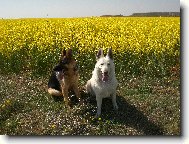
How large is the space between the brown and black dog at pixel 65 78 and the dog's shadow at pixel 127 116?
0.25 meters

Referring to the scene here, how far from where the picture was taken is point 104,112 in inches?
178

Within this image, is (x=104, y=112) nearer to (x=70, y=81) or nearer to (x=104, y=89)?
(x=104, y=89)

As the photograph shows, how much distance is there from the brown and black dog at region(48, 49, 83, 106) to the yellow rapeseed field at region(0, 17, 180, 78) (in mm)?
388

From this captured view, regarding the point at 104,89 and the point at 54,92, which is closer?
the point at 104,89

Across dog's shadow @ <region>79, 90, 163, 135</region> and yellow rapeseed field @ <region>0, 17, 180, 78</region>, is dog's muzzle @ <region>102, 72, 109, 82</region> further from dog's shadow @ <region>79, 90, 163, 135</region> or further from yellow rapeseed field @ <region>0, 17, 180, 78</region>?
yellow rapeseed field @ <region>0, 17, 180, 78</region>

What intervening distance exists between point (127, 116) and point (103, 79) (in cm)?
49

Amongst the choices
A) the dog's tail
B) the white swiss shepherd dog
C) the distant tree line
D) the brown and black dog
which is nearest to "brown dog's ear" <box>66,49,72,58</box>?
the brown and black dog

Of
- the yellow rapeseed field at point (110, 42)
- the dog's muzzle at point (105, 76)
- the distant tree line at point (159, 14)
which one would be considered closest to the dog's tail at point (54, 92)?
the yellow rapeseed field at point (110, 42)

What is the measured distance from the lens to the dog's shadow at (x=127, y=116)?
4215 millimetres

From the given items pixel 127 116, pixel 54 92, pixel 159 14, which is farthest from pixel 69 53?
pixel 159 14

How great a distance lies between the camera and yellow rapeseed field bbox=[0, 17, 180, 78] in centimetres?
486

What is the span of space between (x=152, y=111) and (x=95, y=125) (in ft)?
2.02

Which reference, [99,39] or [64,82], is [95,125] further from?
[99,39]

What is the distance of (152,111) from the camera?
4418mm
